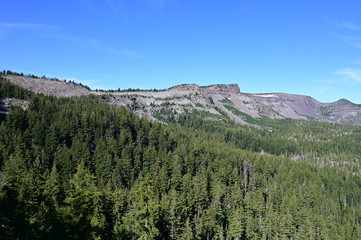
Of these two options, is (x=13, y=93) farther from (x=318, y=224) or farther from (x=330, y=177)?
(x=330, y=177)

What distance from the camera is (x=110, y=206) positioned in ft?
166

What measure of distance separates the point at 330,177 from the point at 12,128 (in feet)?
492

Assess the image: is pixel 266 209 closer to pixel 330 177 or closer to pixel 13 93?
pixel 330 177

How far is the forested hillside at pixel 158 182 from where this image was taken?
50.4 meters

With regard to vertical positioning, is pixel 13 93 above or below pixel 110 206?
above

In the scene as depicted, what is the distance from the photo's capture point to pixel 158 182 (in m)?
92.9

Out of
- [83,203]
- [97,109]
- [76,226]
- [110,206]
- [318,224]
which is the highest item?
[97,109]

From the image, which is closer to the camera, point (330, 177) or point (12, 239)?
point (12, 239)

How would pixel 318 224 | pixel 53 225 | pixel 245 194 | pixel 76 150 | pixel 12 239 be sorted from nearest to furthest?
1. pixel 12 239
2. pixel 53 225
3. pixel 318 224
4. pixel 76 150
5. pixel 245 194

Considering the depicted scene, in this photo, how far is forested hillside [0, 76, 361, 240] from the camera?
50.4 metres

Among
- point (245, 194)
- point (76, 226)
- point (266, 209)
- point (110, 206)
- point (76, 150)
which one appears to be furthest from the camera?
point (245, 194)

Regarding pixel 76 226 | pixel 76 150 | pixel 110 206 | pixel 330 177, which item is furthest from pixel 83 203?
pixel 330 177

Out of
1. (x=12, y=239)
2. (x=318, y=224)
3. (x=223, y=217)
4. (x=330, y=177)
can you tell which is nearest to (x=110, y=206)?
(x=12, y=239)

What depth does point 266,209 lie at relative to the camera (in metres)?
92.2
